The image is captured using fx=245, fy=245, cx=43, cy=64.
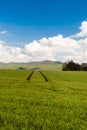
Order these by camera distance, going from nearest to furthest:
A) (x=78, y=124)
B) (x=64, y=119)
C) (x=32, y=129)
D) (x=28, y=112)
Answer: (x=32, y=129) → (x=78, y=124) → (x=64, y=119) → (x=28, y=112)

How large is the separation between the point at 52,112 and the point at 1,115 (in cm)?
354

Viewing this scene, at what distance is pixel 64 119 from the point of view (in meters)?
14.4

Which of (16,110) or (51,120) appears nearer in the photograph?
(51,120)

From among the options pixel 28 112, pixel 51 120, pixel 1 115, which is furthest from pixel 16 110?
pixel 51 120

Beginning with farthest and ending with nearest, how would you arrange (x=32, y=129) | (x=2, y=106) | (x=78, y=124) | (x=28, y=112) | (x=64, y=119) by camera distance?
1. (x=2, y=106)
2. (x=28, y=112)
3. (x=64, y=119)
4. (x=78, y=124)
5. (x=32, y=129)

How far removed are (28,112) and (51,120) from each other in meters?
2.39

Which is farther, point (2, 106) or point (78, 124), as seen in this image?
point (2, 106)

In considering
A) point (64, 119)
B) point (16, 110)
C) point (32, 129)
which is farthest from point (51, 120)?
point (16, 110)

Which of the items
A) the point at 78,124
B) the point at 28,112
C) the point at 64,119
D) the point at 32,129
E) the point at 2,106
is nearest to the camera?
the point at 32,129

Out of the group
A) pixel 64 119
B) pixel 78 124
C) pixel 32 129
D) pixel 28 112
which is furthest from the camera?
pixel 28 112

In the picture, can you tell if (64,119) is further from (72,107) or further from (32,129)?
(72,107)

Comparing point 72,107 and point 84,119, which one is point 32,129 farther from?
point 72,107

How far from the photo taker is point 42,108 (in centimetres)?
1752

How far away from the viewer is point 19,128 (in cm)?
1218
